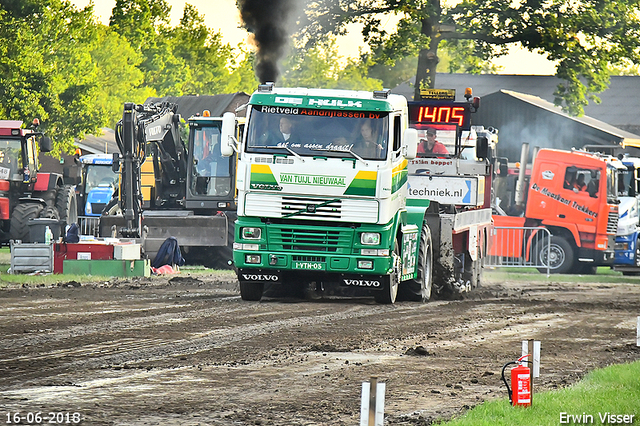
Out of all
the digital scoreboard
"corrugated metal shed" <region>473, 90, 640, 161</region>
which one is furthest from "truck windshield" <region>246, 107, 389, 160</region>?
"corrugated metal shed" <region>473, 90, 640, 161</region>

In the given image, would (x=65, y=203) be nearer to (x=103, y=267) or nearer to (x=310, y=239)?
(x=103, y=267)

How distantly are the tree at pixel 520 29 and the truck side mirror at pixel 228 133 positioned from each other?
2081 centimetres

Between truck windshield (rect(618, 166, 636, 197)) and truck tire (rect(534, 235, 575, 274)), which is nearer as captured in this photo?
truck windshield (rect(618, 166, 636, 197))

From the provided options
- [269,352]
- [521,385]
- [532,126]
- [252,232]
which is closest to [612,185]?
[252,232]

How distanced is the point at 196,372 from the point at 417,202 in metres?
9.32

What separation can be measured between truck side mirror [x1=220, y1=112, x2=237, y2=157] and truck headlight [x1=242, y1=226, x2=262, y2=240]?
4.24 feet

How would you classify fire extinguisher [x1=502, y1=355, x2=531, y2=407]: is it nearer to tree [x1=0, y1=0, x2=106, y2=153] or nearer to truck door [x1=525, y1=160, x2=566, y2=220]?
truck door [x1=525, y1=160, x2=566, y2=220]

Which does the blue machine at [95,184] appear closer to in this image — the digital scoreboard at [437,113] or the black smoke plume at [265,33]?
the black smoke plume at [265,33]

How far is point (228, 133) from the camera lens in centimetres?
1634

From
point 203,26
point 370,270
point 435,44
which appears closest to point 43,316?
point 370,270

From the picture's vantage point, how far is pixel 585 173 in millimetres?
30000

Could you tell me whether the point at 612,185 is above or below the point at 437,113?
below

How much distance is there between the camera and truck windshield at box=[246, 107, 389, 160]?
1575 centimetres

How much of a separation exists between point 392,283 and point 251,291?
230 cm
